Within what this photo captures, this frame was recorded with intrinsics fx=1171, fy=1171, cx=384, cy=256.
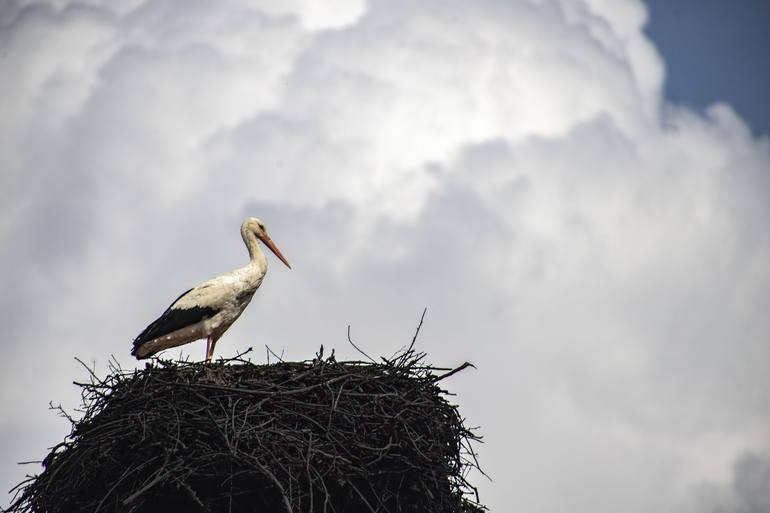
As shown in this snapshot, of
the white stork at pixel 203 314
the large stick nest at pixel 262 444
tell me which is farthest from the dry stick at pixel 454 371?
the white stork at pixel 203 314

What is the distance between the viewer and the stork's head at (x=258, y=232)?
38.3 ft

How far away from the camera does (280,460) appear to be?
26.9ft

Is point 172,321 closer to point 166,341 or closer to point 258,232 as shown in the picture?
point 166,341

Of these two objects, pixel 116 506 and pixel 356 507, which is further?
pixel 356 507

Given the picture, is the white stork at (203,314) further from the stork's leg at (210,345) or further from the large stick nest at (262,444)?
the large stick nest at (262,444)

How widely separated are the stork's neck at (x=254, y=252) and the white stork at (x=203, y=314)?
130 mm

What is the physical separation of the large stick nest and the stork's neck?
231cm

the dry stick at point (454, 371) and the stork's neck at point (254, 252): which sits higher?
the stork's neck at point (254, 252)

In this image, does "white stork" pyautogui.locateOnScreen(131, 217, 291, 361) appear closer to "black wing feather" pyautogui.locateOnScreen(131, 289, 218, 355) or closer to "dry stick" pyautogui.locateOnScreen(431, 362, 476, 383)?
"black wing feather" pyautogui.locateOnScreen(131, 289, 218, 355)

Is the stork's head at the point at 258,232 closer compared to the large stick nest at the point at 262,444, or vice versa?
the large stick nest at the point at 262,444

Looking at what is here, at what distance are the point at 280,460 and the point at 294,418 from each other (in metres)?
0.46

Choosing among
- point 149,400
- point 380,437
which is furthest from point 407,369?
point 149,400

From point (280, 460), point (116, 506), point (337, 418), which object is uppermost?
point (337, 418)

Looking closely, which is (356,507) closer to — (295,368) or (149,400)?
(295,368)
